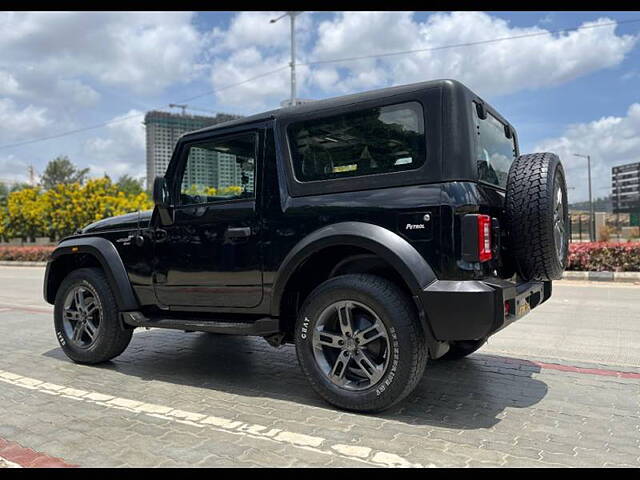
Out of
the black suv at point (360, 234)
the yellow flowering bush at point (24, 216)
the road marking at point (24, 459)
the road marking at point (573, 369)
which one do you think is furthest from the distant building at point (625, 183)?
the road marking at point (24, 459)

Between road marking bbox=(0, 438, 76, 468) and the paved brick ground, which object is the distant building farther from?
road marking bbox=(0, 438, 76, 468)

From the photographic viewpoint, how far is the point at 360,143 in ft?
12.8

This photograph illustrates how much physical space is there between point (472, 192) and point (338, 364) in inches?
59.0

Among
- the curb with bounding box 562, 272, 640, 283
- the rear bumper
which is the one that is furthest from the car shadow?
the curb with bounding box 562, 272, 640, 283

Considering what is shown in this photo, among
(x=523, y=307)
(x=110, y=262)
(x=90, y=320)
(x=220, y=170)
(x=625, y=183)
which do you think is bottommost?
(x=90, y=320)

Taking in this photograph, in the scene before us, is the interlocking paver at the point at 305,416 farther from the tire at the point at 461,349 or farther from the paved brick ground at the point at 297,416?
the tire at the point at 461,349

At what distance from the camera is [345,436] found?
334 centimetres

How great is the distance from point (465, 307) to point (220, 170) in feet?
8.12

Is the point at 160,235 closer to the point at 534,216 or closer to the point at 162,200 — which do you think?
the point at 162,200

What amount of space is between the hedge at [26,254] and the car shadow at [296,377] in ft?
84.5

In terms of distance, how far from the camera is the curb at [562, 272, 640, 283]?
13617 millimetres

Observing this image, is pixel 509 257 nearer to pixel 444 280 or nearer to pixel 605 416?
pixel 444 280

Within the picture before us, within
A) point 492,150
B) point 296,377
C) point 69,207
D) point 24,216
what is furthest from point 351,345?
point 24,216
